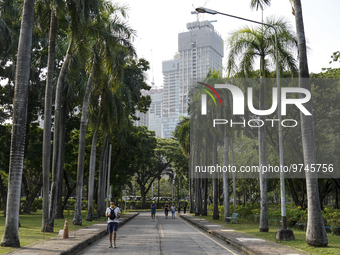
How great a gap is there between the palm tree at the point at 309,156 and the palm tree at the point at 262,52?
506 centimetres

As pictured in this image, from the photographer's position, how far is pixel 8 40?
24.6 m

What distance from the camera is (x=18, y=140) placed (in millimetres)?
13219

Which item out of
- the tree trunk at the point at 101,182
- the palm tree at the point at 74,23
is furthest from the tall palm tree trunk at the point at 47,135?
the tree trunk at the point at 101,182

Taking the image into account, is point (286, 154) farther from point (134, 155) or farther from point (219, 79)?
point (134, 155)

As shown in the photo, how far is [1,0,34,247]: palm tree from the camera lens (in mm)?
12859

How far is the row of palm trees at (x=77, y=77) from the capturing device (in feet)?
43.6

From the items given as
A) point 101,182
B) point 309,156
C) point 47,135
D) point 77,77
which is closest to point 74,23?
point 77,77

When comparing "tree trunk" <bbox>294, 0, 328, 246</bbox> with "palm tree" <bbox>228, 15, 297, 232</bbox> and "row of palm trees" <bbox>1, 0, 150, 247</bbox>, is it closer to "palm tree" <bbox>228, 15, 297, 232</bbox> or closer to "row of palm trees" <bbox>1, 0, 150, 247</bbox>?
"palm tree" <bbox>228, 15, 297, 232</bbox>

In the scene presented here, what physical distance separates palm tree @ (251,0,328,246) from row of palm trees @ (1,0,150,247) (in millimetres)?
10272

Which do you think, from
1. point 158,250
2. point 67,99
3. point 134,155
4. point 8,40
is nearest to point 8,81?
point 67,99

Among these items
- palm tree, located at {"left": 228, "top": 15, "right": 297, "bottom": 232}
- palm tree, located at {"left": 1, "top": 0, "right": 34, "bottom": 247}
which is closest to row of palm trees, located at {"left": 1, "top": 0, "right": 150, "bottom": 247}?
palm tree, located at {"left": 1, "top": 0, "right": 34, "bottom": 247}

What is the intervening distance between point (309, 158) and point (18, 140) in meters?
10.9

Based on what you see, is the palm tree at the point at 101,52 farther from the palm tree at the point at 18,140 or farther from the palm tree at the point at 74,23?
the palm tree at the point at 18,140

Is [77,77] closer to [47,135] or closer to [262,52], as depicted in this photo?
[47,135]
